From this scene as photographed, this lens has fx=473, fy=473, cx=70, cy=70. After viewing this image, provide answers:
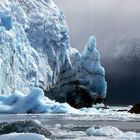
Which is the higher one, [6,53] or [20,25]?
[20,25]

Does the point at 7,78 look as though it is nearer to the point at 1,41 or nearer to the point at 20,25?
the point at 1,41

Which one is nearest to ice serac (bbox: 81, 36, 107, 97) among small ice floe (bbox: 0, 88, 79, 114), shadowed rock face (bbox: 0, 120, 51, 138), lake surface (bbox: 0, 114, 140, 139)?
small ice floe (bbox: 0, 88, 79, 114)

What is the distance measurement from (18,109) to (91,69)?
1105 inches

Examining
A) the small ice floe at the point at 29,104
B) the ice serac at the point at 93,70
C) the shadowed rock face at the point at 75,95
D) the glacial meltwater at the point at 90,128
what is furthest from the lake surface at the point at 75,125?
the shadowed rock face at the point at 75,95

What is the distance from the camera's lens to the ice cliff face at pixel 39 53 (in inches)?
1986

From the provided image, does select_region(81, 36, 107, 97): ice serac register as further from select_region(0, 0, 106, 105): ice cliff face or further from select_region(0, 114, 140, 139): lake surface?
select_region(0, 114, 140, 139): lake surface

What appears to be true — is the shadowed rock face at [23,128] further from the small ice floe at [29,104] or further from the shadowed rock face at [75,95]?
the shadowed rock face at [75,95]

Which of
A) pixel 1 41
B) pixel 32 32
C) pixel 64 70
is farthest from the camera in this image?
pixel 64 70

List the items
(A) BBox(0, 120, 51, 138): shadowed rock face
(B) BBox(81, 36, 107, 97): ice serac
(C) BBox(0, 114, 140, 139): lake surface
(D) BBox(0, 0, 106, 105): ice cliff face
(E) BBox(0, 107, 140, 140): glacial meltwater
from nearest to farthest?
(A) BBox(0, 120, 51, 138): shadowed rock face
(E) BBox(0, 107, 140, 140): glacial meltwater
(C) BBox(0, 114, 140, 139): lake surface
(D) BBox(0, 0, 106, 105): ice cliff face
(B) BBox(81, 36, 107, 97): ice serac

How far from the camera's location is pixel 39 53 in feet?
193

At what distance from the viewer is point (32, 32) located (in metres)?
58.2

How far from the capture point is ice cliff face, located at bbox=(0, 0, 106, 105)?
50.4 metres

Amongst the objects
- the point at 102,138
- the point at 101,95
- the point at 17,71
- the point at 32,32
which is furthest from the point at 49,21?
the point at 102,138

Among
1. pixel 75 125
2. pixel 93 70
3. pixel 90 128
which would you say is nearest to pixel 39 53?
pixel 93 70
